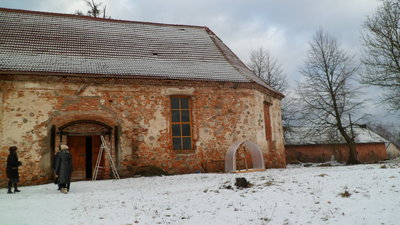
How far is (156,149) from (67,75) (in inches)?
185

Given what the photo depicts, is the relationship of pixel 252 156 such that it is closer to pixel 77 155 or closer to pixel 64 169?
pixel 77 155

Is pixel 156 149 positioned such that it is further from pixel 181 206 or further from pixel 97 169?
pixel 181 206

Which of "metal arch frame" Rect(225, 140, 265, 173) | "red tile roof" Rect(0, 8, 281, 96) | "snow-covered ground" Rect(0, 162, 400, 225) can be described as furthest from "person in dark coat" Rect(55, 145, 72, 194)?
"metal arch frame" Rect(225, 140, 265, 173)

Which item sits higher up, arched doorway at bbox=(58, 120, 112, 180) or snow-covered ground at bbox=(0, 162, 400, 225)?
arched doorway at bbox=(58, 120, 112, 180)

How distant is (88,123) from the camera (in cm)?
1324

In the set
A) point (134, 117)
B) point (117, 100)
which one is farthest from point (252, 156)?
point (117, 100)

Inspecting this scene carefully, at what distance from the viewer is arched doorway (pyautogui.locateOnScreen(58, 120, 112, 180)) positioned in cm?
1312

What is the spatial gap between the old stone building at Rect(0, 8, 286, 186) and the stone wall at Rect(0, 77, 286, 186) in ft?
0.12

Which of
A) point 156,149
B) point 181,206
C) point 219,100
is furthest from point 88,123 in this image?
point 181,206

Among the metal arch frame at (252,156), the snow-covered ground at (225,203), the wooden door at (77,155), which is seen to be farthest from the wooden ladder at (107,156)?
the metal arch frame at (252,156)

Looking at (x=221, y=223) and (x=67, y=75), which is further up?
(x=67, y=75)

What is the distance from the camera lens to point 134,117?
547 inches

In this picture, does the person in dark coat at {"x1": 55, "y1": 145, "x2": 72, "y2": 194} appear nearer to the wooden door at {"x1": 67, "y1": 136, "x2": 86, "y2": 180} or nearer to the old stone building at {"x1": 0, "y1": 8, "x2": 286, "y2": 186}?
the old stone building at {"x1": 0, "y1": 8, "x2": 286, "y2": 186}

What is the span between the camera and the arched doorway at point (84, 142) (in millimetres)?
13117
